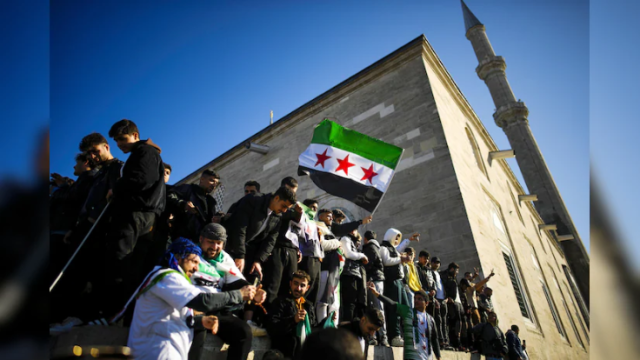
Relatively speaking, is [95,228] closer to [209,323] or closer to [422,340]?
[209,323]

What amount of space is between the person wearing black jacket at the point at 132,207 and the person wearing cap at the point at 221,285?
0.50m

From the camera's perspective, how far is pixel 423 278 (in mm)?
6969

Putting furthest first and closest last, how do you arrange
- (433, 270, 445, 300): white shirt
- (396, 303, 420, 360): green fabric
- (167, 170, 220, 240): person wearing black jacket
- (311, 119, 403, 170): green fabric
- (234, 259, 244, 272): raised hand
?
(311, 119, 403, 170): green fabric, (433, 270, 445, 300): white shirt, (396, 303, 420, 360): green fabric, (167, 170, 220, 240): person wearing black jacket, (234, 259, 244, 272): raised hand

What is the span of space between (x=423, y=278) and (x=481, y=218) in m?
4.01

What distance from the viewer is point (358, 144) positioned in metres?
7.99

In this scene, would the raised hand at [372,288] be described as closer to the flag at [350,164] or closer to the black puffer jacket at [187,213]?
the flag at [350,164]

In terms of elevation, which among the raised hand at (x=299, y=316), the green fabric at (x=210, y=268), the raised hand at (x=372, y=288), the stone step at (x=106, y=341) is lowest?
the stone step at (x=106, y=341)

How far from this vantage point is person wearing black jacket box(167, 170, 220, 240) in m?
3.96

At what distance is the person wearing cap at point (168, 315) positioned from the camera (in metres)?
2.41

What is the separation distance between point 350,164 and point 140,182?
519 cm

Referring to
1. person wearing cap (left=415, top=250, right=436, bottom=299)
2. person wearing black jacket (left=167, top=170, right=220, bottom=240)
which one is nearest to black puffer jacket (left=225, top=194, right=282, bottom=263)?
person wearing black jacket (left=167, top=170, right=220, bottom=240)

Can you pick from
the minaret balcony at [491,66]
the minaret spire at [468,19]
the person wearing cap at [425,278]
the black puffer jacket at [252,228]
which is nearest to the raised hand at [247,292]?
the black puffer jacket at [252,228]

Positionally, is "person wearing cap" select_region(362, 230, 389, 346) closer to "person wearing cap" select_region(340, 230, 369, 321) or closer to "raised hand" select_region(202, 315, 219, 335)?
"person wearing cap" select_region(340, 230, 369, 321)

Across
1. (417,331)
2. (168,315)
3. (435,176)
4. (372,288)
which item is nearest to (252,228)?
(168,315)
